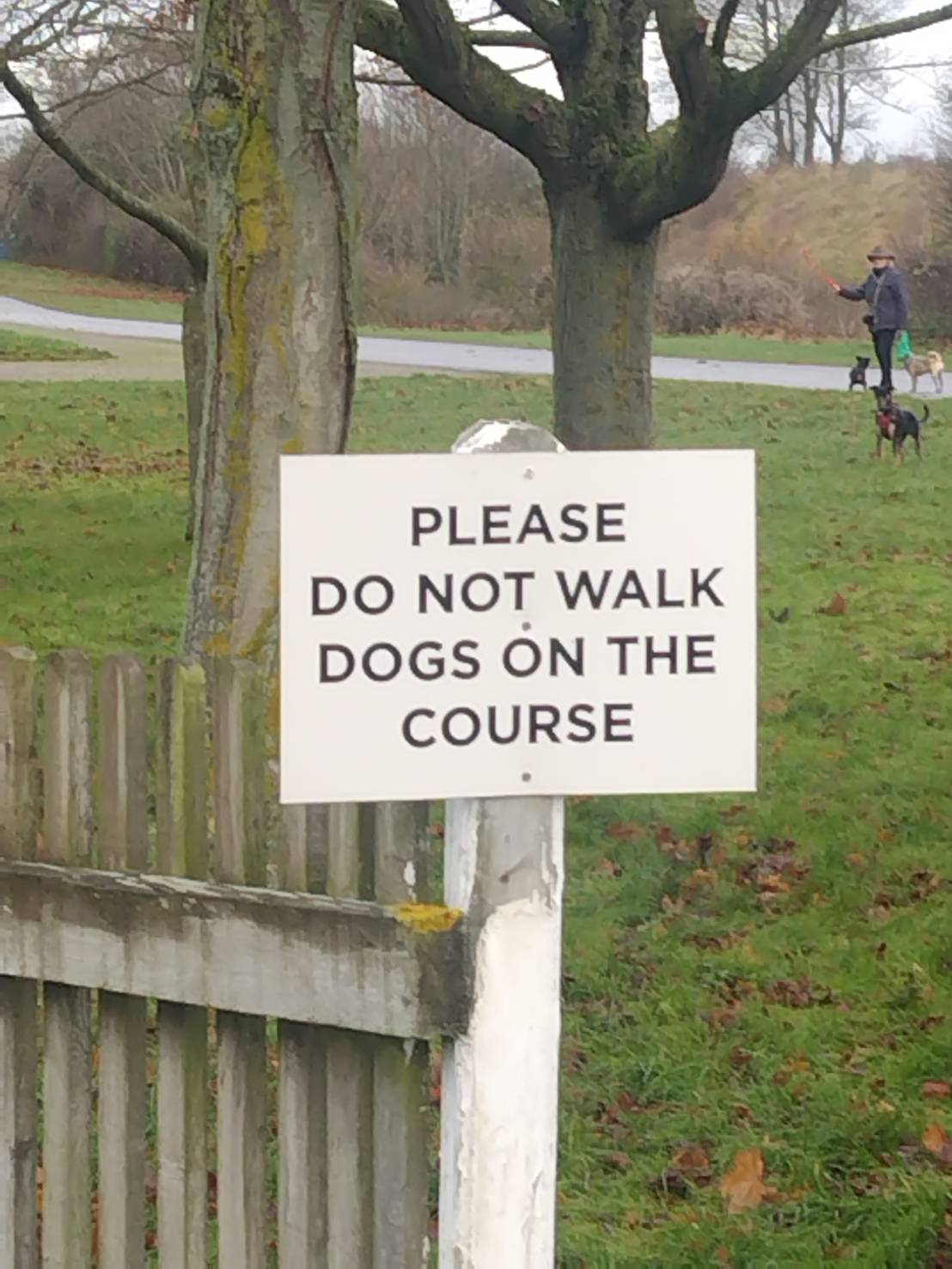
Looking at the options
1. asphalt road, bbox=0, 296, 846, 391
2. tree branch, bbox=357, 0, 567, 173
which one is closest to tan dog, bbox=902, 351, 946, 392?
asphalt road, bbox=0, 296, 846, 391

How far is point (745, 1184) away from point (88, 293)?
128 feet

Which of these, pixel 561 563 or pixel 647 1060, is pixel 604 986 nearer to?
pixel 647 1060

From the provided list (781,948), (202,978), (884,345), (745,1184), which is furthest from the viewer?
(884,345)

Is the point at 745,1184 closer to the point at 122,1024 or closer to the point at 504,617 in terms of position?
the point at 122,1024

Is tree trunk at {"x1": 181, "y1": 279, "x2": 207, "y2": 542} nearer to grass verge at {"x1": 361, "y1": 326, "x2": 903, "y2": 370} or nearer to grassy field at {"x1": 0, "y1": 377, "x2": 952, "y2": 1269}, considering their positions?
grassy field at {"x1": 0, "y1": 377, "x2": 952, "y2": 1269}

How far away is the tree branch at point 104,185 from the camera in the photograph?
33.9ft

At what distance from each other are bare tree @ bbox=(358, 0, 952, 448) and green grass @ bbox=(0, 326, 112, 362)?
19155mm

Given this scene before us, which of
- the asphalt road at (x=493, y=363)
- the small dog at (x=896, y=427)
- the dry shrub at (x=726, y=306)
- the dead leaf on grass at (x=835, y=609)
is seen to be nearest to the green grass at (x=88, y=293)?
the asphalt road at (x=493, y=363)

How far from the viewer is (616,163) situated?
292 inches

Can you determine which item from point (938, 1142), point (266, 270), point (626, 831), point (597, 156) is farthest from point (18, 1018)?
point (597, 156)

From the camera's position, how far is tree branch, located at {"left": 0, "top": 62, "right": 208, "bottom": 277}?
10.3 m

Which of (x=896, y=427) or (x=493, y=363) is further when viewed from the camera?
(x=493, y=363)

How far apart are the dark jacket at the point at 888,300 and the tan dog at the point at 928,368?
261 centimetres

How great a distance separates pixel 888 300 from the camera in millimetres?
17438
